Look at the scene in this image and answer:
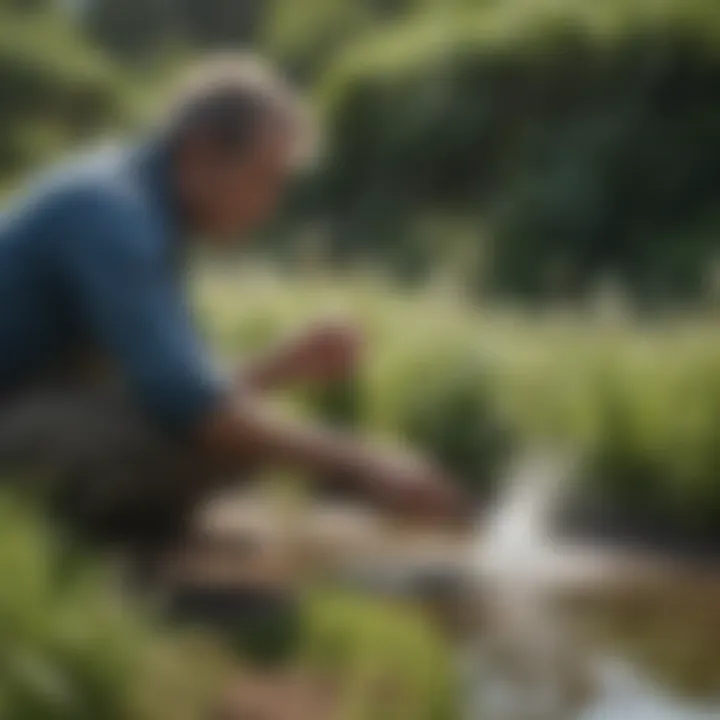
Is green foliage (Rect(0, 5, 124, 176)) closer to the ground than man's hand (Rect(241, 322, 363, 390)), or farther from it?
farther from it

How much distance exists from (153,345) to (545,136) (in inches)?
14.4

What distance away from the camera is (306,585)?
1528 millimetres

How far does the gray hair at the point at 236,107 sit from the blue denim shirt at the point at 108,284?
0.04 metres

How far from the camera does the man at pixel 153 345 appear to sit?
1.52m

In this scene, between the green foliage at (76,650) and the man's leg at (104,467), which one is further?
the man's leg at (104,467)

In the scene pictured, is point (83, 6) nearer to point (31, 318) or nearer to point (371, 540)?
point (31, 318)

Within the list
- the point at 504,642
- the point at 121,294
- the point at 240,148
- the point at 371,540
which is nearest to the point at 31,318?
the point at 121,294

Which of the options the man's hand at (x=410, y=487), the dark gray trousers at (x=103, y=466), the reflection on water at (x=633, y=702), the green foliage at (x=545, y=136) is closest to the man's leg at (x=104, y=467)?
the dark gray trousers at (x=103, y=466)

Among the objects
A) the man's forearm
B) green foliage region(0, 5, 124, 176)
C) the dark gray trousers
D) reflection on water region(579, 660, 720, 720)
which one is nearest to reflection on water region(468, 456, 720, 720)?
reflection on water region(579, 660, 720, 720)

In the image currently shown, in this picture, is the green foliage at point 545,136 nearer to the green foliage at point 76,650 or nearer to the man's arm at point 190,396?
the man's arm at point 190,396

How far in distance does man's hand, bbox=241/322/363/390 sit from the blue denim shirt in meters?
0.04

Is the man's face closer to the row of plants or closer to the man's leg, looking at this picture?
the row of plants

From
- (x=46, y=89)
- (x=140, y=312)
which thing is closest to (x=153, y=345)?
(x=140, y=312)

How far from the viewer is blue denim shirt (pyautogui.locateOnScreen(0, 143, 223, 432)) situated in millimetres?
1518
